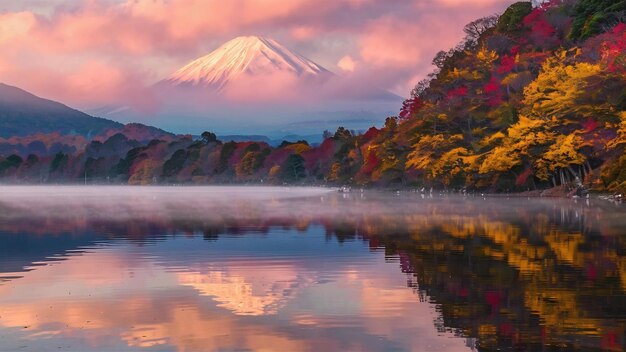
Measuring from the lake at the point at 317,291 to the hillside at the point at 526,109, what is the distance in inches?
1456

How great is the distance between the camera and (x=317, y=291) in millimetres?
18547

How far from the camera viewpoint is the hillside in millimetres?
71875

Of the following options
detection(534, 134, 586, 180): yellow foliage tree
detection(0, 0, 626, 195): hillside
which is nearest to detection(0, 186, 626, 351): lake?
detection(0, 0, 626, 195): hillside

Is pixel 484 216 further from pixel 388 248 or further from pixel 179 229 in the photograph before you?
pixel 388 248

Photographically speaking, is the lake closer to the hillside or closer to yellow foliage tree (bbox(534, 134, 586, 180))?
the hillside

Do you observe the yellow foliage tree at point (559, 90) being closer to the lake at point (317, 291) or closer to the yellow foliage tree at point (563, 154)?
the yellow foliage tree at point (563, 154)

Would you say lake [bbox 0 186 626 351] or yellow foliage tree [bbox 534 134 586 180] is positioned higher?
yellow foliage tree [bbox 534 134 586 180]

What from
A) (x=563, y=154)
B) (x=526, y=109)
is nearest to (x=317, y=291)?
(x=563, y=154)

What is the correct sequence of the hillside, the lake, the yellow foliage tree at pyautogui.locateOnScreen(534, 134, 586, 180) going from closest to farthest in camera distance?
1. the lake
2. the hillside
3. the yellow foliage tree at pyautogui.locateOnScreen(534, 134, 586, 180)

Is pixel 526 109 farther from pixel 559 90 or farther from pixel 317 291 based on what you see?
pixel 317 291

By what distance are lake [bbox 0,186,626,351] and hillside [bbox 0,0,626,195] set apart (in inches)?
1456

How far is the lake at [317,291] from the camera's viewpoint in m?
13.4

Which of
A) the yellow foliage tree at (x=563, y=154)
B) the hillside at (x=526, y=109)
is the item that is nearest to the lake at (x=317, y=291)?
the hillside at (x=526, y=109)

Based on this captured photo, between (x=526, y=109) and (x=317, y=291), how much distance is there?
65.7 meters
